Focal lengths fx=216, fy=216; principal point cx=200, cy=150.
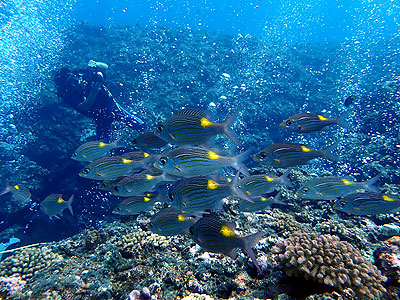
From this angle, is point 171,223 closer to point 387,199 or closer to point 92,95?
point 387,199

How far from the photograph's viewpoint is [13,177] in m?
Answer: 9.73

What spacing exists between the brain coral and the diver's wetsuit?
306 inches

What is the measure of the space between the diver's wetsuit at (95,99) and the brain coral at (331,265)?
306 inches

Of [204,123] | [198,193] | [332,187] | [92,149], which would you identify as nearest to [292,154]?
[332,187]

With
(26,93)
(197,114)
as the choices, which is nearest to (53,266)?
(197,114)

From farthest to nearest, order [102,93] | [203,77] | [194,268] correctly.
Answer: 1. [203,77]
2. [102,93]
3. [194,268]

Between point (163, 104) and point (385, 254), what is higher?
point (163, 104)

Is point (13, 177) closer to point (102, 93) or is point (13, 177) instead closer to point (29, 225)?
point (29, 225)

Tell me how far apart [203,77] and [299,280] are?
54.3 ft

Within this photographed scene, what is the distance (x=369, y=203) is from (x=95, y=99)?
8.92m

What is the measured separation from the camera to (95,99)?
333 inches

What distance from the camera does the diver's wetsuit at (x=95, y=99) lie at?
339 inches

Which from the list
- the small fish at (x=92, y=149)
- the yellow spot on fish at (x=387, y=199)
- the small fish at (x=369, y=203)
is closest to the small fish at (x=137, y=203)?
the small fish at (x=92, y=149)

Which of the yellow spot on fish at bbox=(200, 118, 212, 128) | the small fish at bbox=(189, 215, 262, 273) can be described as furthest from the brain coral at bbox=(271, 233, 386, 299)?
the yellow spot on fish at bbox=(200, 118, 212, 128)
